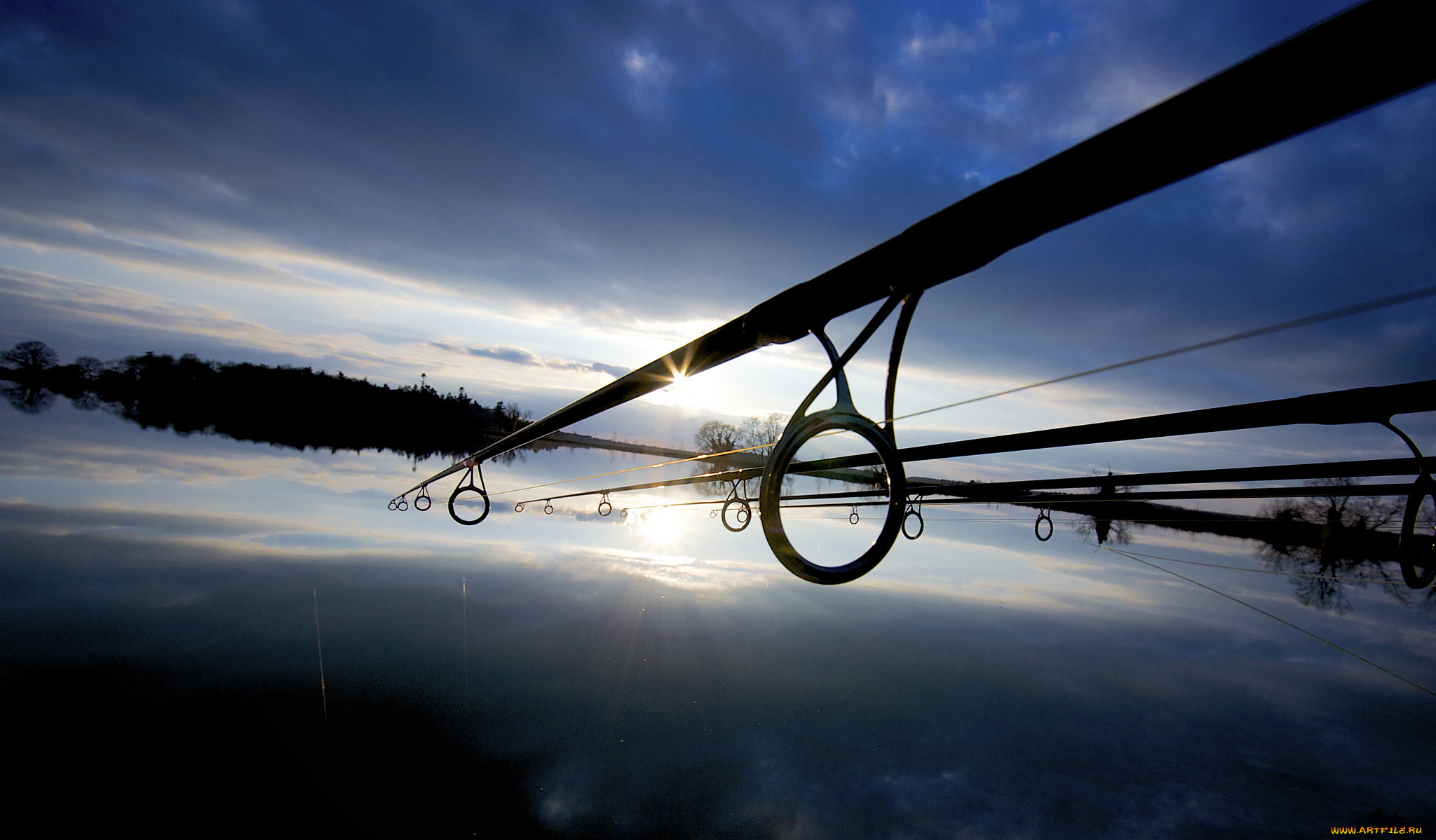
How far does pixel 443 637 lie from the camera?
49625 mm

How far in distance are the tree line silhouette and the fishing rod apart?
9454 cm

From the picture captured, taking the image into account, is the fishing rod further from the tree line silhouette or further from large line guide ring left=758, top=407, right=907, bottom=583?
the tree line silhouette

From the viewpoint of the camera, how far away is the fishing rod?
72 centimetres

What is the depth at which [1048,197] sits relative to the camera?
3.60 ft

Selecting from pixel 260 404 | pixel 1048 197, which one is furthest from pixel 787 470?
pixel 260 404

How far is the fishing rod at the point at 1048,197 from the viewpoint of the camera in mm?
717

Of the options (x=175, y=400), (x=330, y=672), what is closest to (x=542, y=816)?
(x=330, y=672)

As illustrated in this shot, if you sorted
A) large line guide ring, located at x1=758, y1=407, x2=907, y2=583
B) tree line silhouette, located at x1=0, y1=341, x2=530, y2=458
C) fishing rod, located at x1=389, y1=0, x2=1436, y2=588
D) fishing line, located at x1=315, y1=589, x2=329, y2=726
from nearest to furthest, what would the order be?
fishing rod, located at x1=389, y1=0, x2=1436, y2=588 → large line guide ring, located at x1=758, y1=407, x2=907, y2=583 → fishing line, located at x1=315, y1=589, x2=329, y2=726 → tree line silhouette, located at x1=0, y1=341, x2=530, y2=458

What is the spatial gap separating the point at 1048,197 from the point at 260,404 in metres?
146

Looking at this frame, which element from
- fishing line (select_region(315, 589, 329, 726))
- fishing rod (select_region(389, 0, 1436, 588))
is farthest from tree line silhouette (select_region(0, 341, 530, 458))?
fishing rod (select_region(389, 0, 1436, 588))

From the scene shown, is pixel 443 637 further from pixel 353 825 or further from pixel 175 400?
pixel 175 400

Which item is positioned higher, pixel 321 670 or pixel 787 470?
pixel 787 470

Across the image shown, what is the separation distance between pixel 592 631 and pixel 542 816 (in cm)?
1734

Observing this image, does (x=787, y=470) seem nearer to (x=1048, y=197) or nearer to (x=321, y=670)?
(x=1048, y=197)
